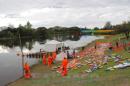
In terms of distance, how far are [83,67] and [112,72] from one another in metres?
7.96

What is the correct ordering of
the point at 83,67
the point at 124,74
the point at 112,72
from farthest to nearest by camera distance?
the point at 83,67 → the point at 112,72 → the point at 124,74

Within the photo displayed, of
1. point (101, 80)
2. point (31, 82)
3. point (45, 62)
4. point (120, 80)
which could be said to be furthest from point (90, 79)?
point (45, 62)

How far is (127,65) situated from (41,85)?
9.06 meters

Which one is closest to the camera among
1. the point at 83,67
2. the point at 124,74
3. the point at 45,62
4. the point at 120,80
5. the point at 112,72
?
the point at 120,80

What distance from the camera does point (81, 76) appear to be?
29.7m

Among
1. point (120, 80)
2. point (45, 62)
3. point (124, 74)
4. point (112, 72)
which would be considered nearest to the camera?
point (120, 80)

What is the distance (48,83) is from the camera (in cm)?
2820

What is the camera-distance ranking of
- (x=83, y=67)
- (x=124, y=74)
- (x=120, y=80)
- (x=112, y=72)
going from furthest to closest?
(x=83, y=67), (x=112, y=72), (x=124, y=74), (x=120, y=80)

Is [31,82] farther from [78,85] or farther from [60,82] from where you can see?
[78,85]

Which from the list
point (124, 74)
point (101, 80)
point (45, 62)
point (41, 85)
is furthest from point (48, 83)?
point (45, 62)

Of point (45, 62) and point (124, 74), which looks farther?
point (45, 62)

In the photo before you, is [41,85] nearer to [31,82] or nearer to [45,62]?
[31,82]

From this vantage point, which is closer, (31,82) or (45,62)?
(31,82)

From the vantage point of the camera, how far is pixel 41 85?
1096 inches
